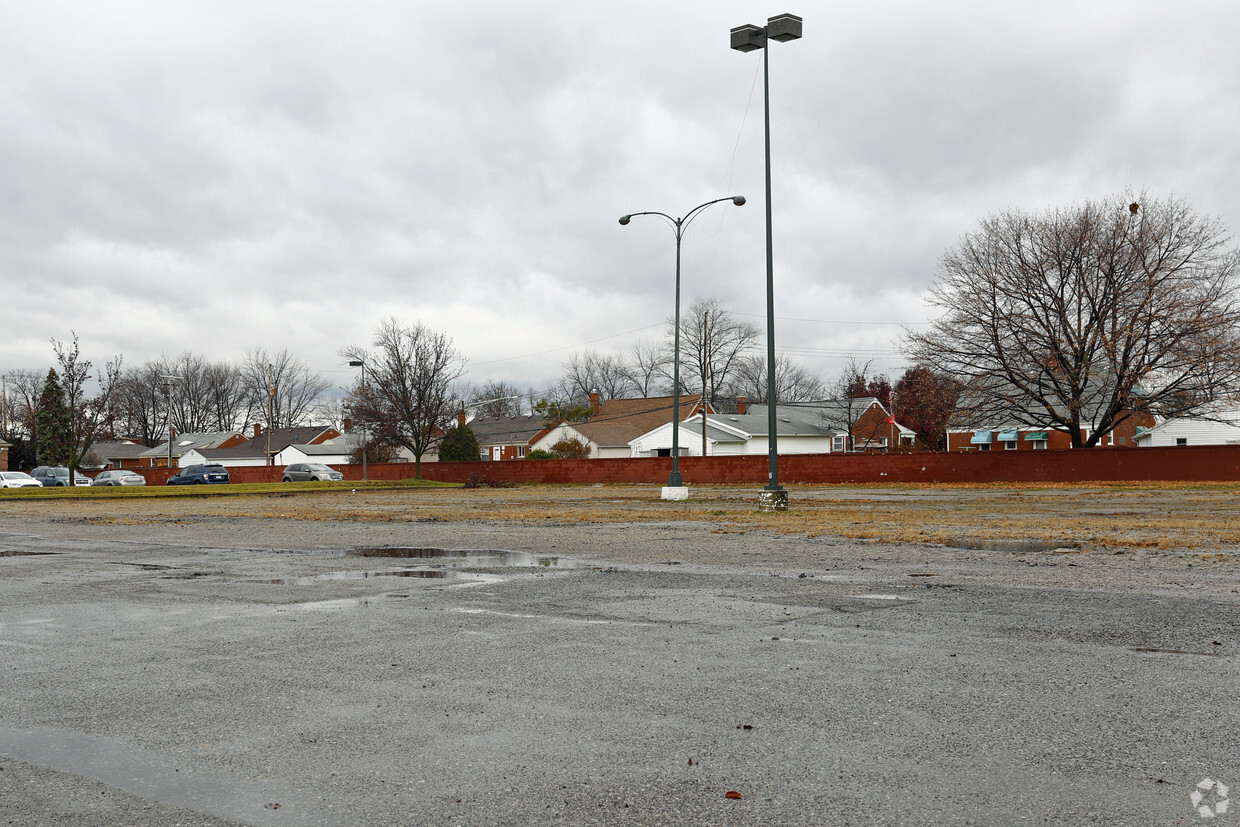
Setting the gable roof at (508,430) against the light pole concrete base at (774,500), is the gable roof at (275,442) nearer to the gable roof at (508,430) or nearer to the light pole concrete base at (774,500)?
the gable roof at (508,430)

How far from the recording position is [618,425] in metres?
86.6

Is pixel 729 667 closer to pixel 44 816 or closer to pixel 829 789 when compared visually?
pixel 829 789

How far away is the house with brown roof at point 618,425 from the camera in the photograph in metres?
82.4

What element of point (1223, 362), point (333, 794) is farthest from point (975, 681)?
point (1223, 362)

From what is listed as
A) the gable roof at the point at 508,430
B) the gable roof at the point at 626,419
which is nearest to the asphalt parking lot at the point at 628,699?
the gable roof at the point at 626,419

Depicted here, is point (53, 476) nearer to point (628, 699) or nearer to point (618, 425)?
point (618, 425)

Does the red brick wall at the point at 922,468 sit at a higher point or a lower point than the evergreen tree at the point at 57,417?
lower

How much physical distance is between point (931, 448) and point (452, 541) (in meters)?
65.8

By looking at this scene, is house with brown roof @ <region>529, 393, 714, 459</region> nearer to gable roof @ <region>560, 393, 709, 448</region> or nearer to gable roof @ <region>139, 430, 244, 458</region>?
gable roof @ <region>560, 393, 709, 448</region>

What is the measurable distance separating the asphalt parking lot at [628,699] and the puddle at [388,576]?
0.18 m

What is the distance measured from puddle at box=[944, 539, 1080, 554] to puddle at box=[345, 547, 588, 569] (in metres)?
5.85

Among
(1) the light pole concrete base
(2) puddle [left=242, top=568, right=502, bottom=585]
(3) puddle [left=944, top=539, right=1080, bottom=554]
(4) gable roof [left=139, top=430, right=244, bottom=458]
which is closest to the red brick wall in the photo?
(1) the light pole concrete base

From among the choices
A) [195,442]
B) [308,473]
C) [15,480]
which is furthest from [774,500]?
[195,442]

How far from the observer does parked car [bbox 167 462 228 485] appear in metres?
64.7
